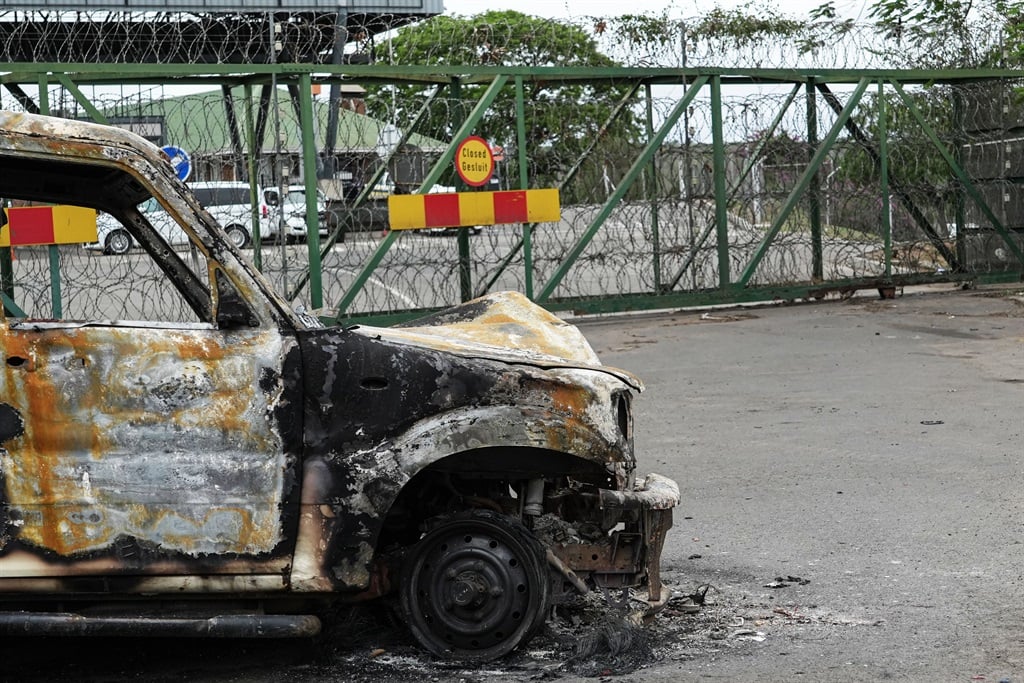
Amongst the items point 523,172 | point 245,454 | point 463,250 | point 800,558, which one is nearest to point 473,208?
point 463,250

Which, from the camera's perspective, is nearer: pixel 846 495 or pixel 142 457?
pixel 142 457

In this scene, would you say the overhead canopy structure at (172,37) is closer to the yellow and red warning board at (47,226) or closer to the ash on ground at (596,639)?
the yellow and red warning board at (47,226)

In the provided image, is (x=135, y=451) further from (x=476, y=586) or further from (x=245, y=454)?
(x=476, y=586)

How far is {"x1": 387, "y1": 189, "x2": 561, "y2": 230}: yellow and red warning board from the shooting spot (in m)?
15.0

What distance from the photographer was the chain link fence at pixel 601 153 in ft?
47.3

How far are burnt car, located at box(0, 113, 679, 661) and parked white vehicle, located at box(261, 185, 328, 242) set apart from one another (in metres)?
9.58

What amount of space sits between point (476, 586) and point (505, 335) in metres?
1.06

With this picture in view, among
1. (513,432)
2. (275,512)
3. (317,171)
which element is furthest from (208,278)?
(317,171)

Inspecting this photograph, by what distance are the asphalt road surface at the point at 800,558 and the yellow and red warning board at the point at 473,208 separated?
13.3ft

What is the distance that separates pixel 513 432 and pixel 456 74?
37.4 feet

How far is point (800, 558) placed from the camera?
6172 millimetres

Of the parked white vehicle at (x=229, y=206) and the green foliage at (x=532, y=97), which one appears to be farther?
the green foliage at (x=532, y=97)

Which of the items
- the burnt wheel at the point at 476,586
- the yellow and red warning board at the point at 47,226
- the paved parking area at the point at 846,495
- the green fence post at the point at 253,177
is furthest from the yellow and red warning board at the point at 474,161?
the burnt wheel at the point at 476,586

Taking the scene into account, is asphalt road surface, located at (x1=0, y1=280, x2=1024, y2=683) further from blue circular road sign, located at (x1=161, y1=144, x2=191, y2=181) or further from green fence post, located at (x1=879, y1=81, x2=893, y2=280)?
green fence post, located at (x1=879, y1=81, x2=893, y2=280)
